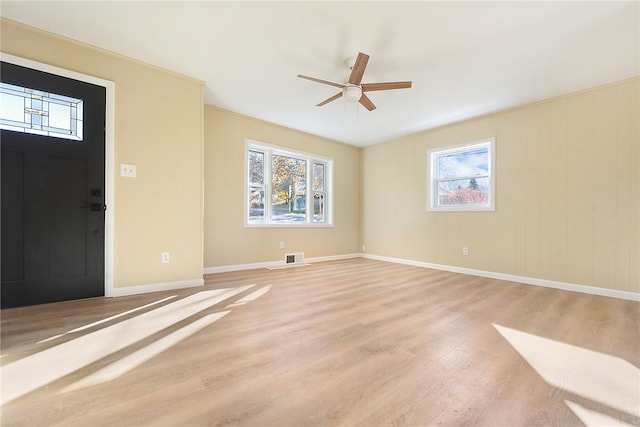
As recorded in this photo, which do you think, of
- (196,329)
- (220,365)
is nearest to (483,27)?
(220,365)

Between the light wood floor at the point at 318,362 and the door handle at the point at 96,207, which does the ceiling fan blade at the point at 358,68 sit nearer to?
the light wood floor at the point at 318,362

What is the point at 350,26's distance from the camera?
239 cm

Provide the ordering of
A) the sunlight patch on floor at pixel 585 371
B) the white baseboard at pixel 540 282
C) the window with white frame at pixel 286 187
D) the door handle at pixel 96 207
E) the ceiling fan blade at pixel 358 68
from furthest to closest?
1. the window with white frame at pixel 286 187
2. the white baseboard at pixel 540 282
3. the door handle at pixel 96 207
4. the ceiling fan blade at pixel 358 68
5. the sunlight patch on floor at pixel 585 371

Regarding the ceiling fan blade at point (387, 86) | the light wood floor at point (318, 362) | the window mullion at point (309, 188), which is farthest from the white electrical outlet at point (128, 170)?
the window mullion at point (309, 188)

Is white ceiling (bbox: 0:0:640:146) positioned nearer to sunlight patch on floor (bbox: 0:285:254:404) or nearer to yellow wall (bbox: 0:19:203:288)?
yellow wall (bbox: 0:19:203:288)

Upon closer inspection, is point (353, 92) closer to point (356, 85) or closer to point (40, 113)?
point (356, 85)

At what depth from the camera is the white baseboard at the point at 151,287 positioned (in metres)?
2.89

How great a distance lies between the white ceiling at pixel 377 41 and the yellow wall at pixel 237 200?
76 cm

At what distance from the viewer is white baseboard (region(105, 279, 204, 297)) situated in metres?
2.89

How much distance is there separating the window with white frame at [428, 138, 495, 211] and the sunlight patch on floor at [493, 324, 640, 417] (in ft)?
9.32

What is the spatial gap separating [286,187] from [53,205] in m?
3.31

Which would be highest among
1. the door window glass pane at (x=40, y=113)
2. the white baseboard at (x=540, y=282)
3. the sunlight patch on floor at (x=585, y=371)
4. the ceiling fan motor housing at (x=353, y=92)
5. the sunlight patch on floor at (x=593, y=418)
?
the ceiling fan motor housing at (x=353, y=92)

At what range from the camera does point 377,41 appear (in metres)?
2.58

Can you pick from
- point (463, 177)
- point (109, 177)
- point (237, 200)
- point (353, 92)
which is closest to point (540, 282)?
point (463, 177)
